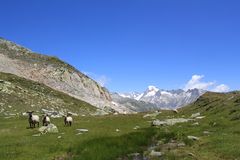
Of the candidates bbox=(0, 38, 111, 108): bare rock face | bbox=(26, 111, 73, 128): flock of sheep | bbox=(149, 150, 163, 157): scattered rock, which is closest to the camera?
bbox=(149, 150, 163, 157): scattered rock

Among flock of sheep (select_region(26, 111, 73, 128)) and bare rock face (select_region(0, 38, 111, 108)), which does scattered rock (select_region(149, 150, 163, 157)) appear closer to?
flock of sheep (select_region(26, 111, 73, 128))

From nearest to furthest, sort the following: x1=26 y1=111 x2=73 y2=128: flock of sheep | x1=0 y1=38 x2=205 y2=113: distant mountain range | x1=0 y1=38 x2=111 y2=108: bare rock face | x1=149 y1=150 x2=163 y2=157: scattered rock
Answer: x1=149 y1=150 x2=163 y2=157: scattered rock < x1=26 y1=111 x2=73 y2=128: flock of sheep < x1=0 y1=38 x2=205 y2=113: distant mountain range < x1=0 y1=38 x2=111 y2=108: bare rock face

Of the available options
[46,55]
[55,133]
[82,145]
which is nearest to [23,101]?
[55,133]

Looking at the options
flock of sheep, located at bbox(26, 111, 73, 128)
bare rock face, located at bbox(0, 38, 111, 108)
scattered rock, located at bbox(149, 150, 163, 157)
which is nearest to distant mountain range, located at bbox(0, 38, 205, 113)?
bare rock face, located at bbox(0, 38, 111, 108)

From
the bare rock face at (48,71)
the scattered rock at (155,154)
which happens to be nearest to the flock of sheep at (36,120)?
the scattered rock at (155,154)

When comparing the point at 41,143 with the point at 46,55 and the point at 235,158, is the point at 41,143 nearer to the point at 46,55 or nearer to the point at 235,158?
the point at 235,158

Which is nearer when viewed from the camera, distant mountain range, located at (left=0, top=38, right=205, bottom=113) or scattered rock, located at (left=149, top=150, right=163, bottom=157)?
scattered rock, located at (left=149, top=150, right=163, bottom=157)

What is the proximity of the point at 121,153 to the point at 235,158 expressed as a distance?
9573mm

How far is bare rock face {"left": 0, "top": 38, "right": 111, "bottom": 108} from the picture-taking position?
16099 centimetres

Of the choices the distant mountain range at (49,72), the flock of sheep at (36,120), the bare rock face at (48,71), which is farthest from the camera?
the bare rock face at (48,71)

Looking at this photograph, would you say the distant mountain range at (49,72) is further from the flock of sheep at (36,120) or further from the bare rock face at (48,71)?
the flock of sheep at (36,120)

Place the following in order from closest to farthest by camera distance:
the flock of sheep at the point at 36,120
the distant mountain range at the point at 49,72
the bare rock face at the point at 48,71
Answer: the flock of sheep at the point at 36,120, the distant mountain range at the point at 49,72, the bare rock face at the point at 48,71

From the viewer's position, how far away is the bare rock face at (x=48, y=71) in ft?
528

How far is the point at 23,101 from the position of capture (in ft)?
325
